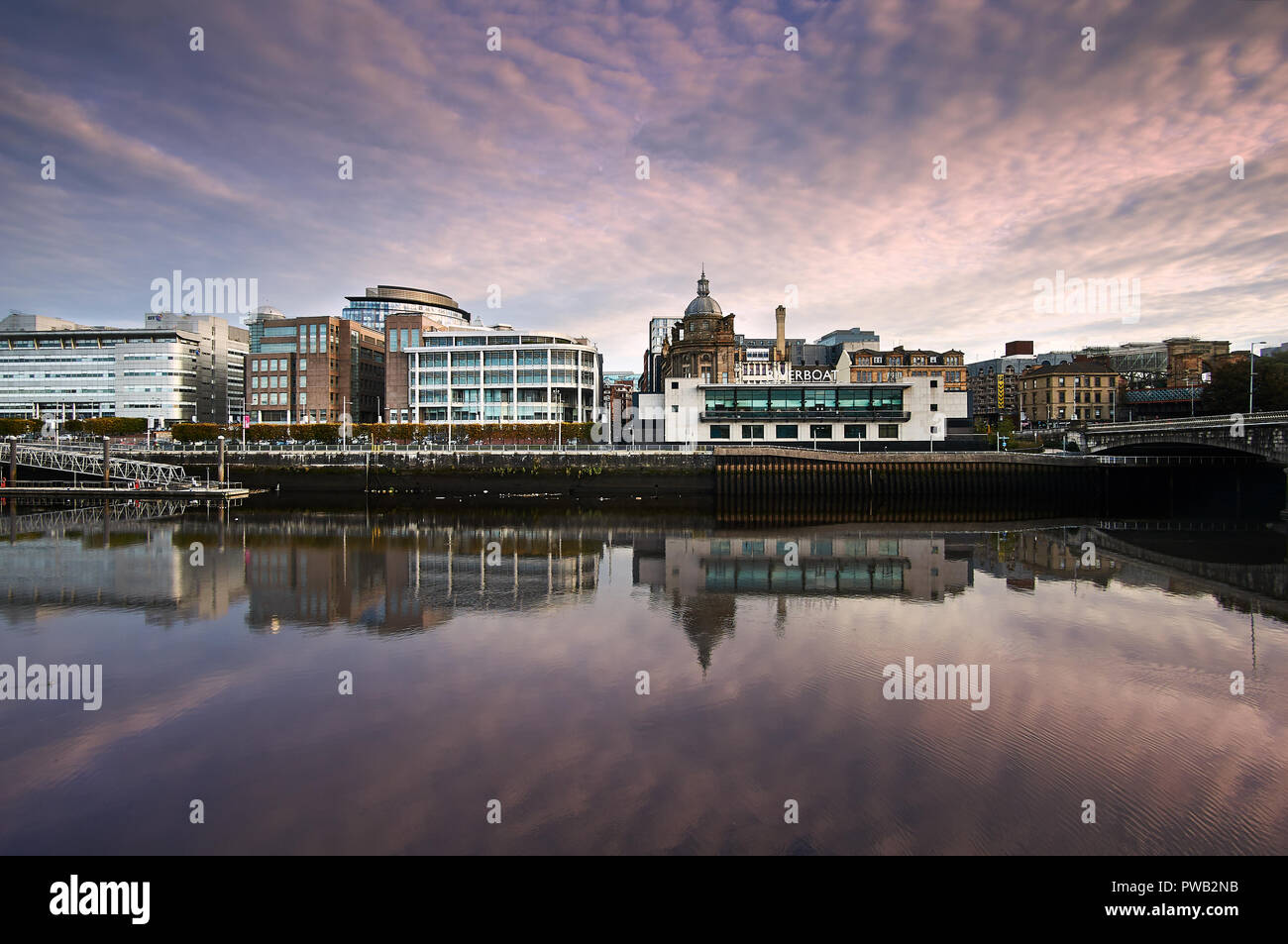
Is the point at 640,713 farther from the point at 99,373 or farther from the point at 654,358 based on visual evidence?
the point at 99,373

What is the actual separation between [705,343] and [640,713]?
241 feet

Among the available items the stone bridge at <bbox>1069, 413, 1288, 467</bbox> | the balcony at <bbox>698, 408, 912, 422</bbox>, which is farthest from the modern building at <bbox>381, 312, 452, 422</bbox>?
the stone bridge at <bbox>1069, 413, 1288, 467</bbox>

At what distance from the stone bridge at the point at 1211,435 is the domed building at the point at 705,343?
3856 cm

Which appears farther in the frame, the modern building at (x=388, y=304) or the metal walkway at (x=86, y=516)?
the modern building at (x=388, y=304)

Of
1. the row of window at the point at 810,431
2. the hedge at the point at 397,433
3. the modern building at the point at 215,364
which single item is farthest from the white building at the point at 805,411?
the modern building at the point at 215,364

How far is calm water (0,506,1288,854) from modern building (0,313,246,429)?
106 meters

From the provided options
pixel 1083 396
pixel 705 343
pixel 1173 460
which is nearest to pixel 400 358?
pixel 705 343

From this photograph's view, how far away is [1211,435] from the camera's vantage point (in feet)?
161

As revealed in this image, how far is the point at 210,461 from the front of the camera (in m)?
68.6

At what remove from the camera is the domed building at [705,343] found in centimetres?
8262

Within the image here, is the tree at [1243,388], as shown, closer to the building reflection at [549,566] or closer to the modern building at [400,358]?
the building reflection at [549,566]
